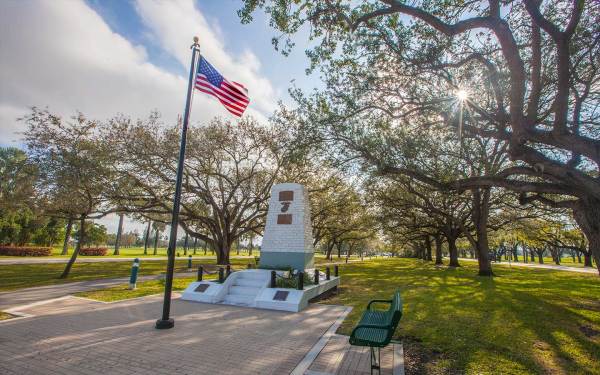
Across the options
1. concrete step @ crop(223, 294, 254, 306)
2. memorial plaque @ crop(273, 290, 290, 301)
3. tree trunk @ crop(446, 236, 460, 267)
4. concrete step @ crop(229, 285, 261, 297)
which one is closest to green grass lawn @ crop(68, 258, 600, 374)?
memorial plaque @ crop(273, 290, 290, 301)

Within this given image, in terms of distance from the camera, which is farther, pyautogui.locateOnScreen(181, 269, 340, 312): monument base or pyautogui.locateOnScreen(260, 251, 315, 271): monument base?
pyautogui.locateOnScreen(260, 251, 315, 271): monument base

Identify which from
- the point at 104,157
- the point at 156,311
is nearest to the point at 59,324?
the point at 156,311

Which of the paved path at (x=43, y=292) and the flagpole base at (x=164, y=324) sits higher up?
the flagpole base at (x=164, y=324)

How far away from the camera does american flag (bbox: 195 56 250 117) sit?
874 cm

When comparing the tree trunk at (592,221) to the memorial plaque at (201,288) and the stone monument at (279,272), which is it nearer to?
the stone monument at (279,272)

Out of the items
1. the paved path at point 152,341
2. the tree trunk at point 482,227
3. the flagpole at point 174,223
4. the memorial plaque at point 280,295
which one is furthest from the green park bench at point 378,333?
the tree trunk at point 482,227

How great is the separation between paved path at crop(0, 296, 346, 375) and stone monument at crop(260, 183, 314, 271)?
4.19 m

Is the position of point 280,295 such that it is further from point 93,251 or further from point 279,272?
point 93,251

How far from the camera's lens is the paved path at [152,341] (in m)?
4.82

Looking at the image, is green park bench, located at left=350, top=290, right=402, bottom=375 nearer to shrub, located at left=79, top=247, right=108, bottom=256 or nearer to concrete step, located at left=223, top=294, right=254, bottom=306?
concrete step, located at left=223, top=294, right=254, bottom=306

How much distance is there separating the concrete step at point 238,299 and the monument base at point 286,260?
280 cm

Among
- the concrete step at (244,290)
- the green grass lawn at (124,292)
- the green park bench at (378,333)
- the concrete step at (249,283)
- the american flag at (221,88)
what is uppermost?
the american flag at (221,88)

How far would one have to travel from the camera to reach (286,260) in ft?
43.5

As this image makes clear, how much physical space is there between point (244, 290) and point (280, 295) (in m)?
1.63
